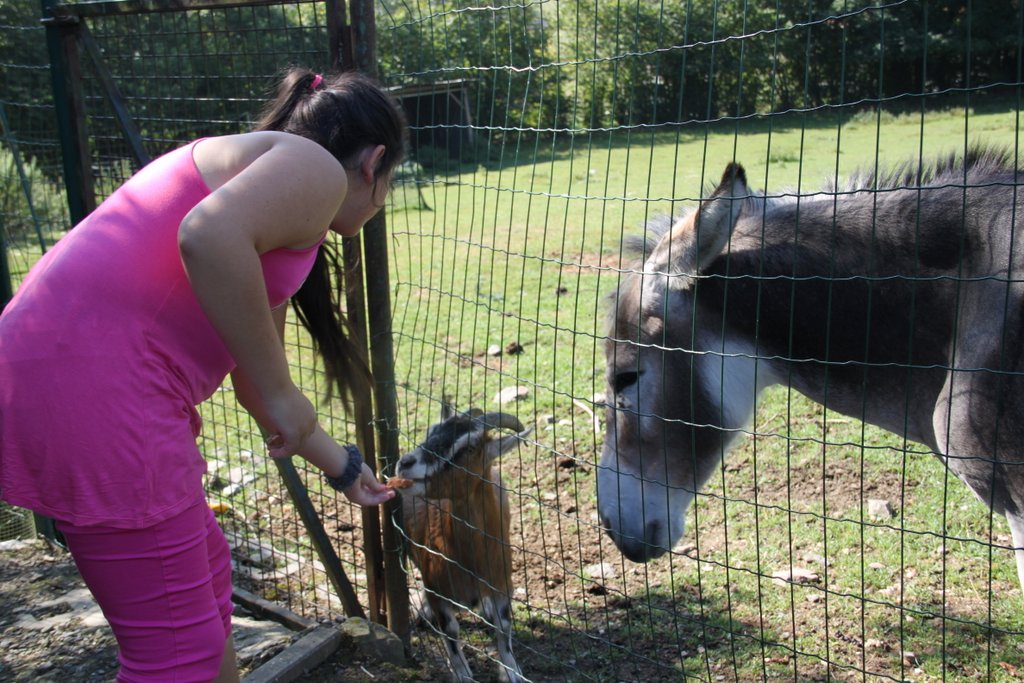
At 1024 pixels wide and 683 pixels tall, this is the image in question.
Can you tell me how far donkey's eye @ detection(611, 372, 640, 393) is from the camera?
3.20 m

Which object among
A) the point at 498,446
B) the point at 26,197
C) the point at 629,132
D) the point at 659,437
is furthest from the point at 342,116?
the point at 26,197

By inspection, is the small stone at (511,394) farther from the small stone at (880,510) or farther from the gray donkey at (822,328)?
the gray donkey at (822,328)

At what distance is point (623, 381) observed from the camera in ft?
10.6

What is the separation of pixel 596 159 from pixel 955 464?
14860 mm

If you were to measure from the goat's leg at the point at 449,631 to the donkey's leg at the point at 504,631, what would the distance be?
0.53 ft

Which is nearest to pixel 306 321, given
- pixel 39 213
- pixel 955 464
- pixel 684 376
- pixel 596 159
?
pixel 684 376

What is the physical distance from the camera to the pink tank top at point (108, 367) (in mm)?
1972

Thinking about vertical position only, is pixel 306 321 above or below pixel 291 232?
below

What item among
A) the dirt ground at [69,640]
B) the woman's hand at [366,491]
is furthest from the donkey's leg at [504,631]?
the woman's hand at [366,491]

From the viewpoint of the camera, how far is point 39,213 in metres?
5.65

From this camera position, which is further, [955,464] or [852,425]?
[852,425]

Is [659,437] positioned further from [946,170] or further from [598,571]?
[598,571]

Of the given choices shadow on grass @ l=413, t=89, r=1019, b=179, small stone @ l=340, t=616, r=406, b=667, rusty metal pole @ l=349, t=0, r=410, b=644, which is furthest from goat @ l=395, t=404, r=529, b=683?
shadow on grass @ l=413, t=89, r=1019, b=179

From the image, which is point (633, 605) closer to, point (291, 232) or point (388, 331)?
point (388, 331)
